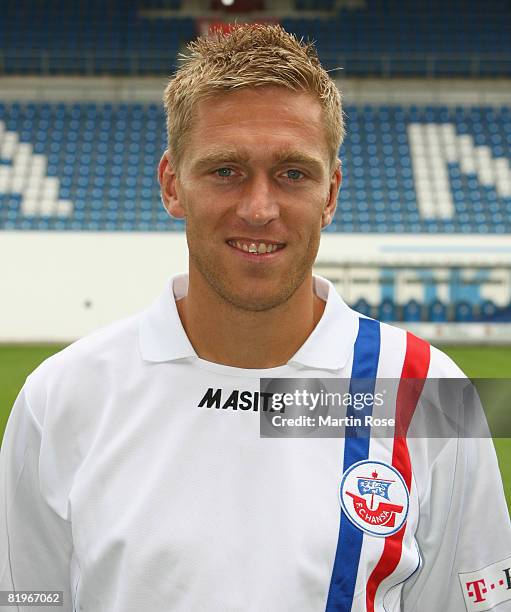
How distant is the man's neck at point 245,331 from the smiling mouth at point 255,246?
125 mm

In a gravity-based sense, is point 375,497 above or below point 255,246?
below

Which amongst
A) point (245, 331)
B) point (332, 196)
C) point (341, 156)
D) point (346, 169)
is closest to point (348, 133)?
point (341, 156)

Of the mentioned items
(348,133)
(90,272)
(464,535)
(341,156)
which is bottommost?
(464,535)

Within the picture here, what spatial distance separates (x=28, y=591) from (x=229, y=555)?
0.49 meters

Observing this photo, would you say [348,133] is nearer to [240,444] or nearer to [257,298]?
[257,298]

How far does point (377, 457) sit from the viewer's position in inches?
56.1

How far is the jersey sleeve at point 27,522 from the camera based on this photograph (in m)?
1.48

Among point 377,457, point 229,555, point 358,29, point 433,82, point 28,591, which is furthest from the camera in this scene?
point 358,29

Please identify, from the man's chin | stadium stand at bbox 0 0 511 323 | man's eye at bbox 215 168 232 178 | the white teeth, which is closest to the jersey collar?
the man's chin

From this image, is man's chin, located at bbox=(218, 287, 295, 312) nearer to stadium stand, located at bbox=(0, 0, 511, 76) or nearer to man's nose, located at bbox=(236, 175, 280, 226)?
man's nose, located at bbox=(236, 175, 280, 226)

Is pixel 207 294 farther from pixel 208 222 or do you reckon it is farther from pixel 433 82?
pixel 433 82

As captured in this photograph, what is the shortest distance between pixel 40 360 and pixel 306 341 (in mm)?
10343

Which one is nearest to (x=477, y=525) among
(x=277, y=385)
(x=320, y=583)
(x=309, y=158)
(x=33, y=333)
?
(x=320, y=583)

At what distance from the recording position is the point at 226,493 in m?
1.37
